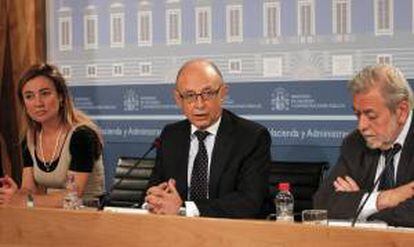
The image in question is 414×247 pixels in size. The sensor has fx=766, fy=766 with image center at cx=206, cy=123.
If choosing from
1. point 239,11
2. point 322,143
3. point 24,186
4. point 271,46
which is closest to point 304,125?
point 322,143

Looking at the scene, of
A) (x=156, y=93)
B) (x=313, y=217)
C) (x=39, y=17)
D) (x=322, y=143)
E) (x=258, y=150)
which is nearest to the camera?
(x=313, y=217)

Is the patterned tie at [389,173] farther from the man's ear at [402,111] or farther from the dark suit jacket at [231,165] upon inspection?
the dark suit jacket at [231,165]

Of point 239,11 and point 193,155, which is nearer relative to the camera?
point 193,155

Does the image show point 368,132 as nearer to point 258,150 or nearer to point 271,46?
point 258,150

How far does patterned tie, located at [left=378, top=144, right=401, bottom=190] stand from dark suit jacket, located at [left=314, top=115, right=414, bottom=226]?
0.09 ft

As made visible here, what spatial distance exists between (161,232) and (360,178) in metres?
1.04

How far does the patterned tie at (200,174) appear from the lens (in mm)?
3291

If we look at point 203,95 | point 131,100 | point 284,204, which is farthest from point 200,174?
point 131,100

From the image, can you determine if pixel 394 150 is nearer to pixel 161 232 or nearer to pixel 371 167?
pixel 371 167

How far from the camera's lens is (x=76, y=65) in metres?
4.90

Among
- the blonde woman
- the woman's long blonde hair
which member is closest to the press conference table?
the blonde woman

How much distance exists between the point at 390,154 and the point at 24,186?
6.14ft

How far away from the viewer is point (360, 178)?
9.84 feet

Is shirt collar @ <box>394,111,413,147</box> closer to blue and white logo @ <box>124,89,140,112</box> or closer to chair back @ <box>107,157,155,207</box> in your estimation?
chair back @ <box>107,157,155,207</box>
